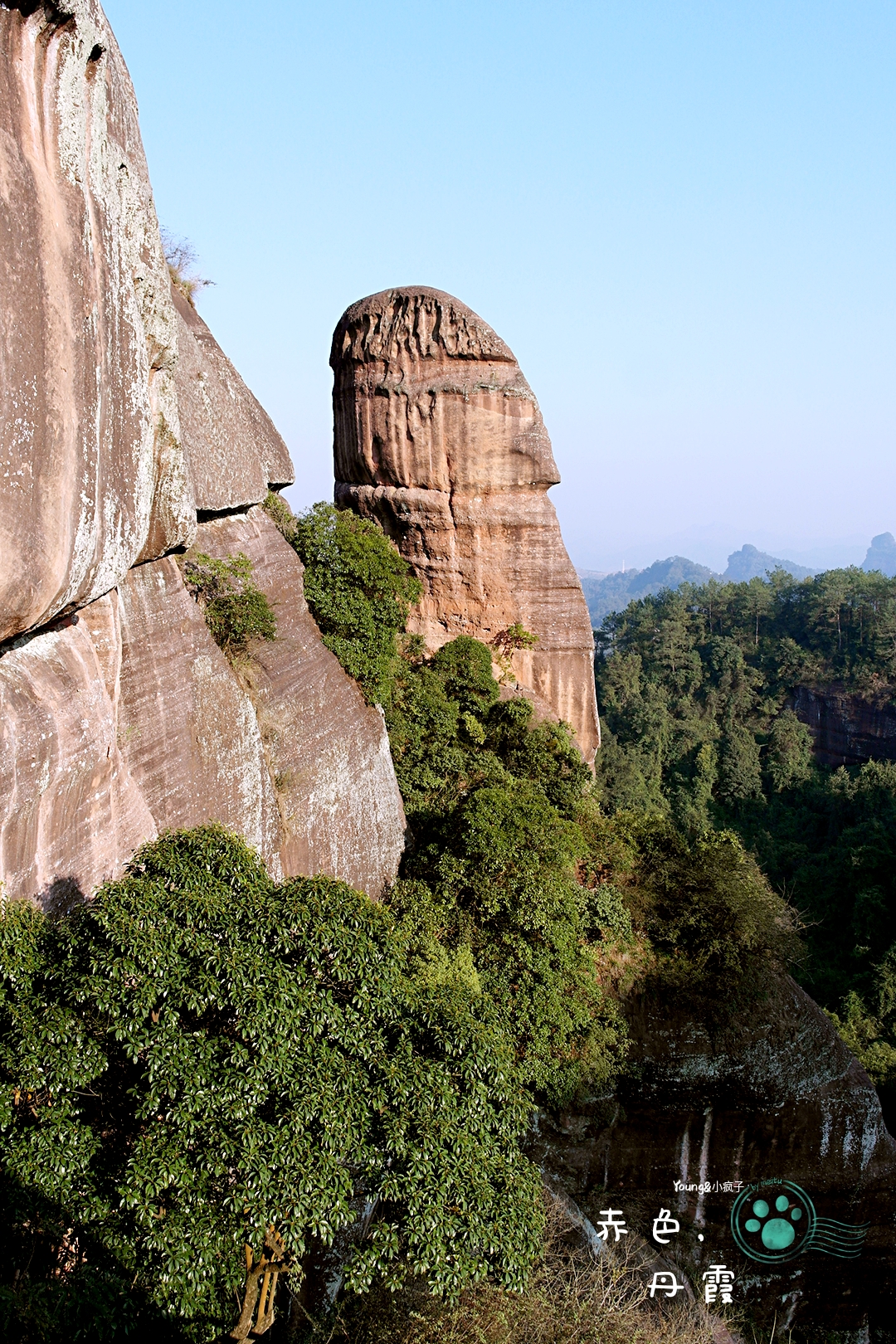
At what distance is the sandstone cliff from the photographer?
5410 millimetres

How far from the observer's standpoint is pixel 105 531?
6.58 meters

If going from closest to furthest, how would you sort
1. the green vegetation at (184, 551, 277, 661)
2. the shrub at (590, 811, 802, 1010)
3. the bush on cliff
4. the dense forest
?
the bush on cliff → the green vegetation at (184, 551, 277, 661) → the shrub at (590, 811, 802, 1010) → the dense forest

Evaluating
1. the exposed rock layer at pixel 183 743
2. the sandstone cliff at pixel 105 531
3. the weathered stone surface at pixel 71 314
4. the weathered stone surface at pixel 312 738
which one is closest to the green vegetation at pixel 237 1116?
the exposed rock layer at pixel 183 743

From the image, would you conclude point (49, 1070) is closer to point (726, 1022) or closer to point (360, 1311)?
point (360, 1311)

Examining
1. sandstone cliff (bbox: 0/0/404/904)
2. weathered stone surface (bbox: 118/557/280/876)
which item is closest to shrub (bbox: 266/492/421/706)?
sandstone cliff (bbox: 0/0/404/904)

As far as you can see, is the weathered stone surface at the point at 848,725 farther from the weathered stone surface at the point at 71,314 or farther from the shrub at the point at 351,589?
the weathered stone surface at the point at 71,314

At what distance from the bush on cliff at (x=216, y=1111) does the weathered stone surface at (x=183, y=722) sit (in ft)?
6.55

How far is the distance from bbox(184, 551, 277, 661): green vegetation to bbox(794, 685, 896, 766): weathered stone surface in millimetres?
37675

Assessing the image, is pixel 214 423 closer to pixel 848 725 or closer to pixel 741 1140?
pixel 741 1140

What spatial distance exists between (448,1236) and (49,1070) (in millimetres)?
2531

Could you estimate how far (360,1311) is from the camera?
7.31 m

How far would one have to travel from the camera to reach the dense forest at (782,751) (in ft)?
87.8

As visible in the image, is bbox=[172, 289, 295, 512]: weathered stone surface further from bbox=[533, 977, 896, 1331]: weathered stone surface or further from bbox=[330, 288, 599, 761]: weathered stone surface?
bbox=[533, 977, 896, 1331]: weathered stone surface

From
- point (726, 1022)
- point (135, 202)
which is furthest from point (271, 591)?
point (726, 1022)
